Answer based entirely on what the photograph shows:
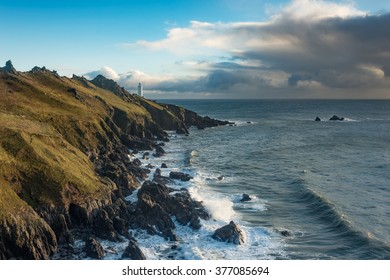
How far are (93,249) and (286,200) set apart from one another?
102ft

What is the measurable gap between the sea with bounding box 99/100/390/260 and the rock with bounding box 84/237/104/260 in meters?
1.44

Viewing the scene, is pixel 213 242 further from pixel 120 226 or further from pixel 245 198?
pixel 245 198

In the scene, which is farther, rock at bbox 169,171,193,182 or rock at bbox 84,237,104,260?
rock at bbox 169,171,193,182

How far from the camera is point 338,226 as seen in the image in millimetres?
47688

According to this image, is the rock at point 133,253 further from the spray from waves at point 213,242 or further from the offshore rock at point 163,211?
the offshore rock at point 163,211

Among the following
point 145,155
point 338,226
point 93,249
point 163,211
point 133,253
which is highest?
point 145,155

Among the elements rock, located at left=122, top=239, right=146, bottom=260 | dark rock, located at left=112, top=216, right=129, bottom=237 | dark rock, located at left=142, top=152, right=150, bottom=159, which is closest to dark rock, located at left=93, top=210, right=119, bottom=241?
dark rock, located at left=112, top=216, right=129, bottom=237

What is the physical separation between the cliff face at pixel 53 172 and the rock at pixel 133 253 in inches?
154

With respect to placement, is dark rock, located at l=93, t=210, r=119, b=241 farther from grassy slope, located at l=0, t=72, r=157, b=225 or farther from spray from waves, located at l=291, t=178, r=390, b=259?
spray from waves, located at l=291, t=178, r=390, b=259

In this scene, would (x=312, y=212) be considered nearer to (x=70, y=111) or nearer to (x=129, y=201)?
(x=129, y=201)

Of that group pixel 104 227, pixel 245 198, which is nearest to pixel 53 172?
pixel 104 227

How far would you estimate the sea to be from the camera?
4128 cm
